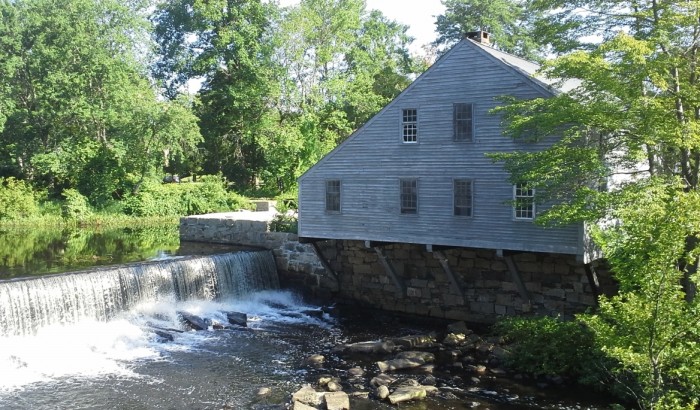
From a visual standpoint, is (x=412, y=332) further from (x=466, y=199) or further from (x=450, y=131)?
(x=450, y=131)

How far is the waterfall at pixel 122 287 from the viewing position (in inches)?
723

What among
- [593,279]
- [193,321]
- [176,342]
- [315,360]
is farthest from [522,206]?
[193,321]

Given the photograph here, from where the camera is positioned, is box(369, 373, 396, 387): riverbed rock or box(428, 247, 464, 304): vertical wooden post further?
box(428, 247, 464, 304): vertical wooden post

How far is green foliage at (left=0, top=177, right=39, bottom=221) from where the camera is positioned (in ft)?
137

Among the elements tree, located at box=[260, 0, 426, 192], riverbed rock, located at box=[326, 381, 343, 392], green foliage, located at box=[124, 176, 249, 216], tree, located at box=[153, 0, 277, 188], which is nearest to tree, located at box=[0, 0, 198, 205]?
green foliage, located at box=[124, 176, 249, 216]

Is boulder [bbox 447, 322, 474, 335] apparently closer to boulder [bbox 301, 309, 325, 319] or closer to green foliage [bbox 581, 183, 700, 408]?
boulder [bbox 301, 309, 325, 319]

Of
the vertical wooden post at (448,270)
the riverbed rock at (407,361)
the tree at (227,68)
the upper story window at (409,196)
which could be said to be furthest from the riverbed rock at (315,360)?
the tree at (227,68)

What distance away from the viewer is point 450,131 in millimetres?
19516

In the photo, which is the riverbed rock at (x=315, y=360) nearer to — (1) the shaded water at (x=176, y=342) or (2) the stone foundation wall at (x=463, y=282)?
(1) the shaded water at (x=176, y=342)

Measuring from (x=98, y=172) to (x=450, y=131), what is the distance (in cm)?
3300

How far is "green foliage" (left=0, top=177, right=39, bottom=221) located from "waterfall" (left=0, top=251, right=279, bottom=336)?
24401 mm

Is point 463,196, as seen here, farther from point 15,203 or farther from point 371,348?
point 15,203

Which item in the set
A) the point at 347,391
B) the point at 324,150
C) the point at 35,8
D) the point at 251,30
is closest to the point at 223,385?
the point at 347,391

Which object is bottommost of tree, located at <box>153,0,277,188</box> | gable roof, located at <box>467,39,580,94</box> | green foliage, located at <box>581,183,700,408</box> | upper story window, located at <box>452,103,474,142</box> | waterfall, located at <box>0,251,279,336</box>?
waterfall, located at <box>0,251,279,336</box>
